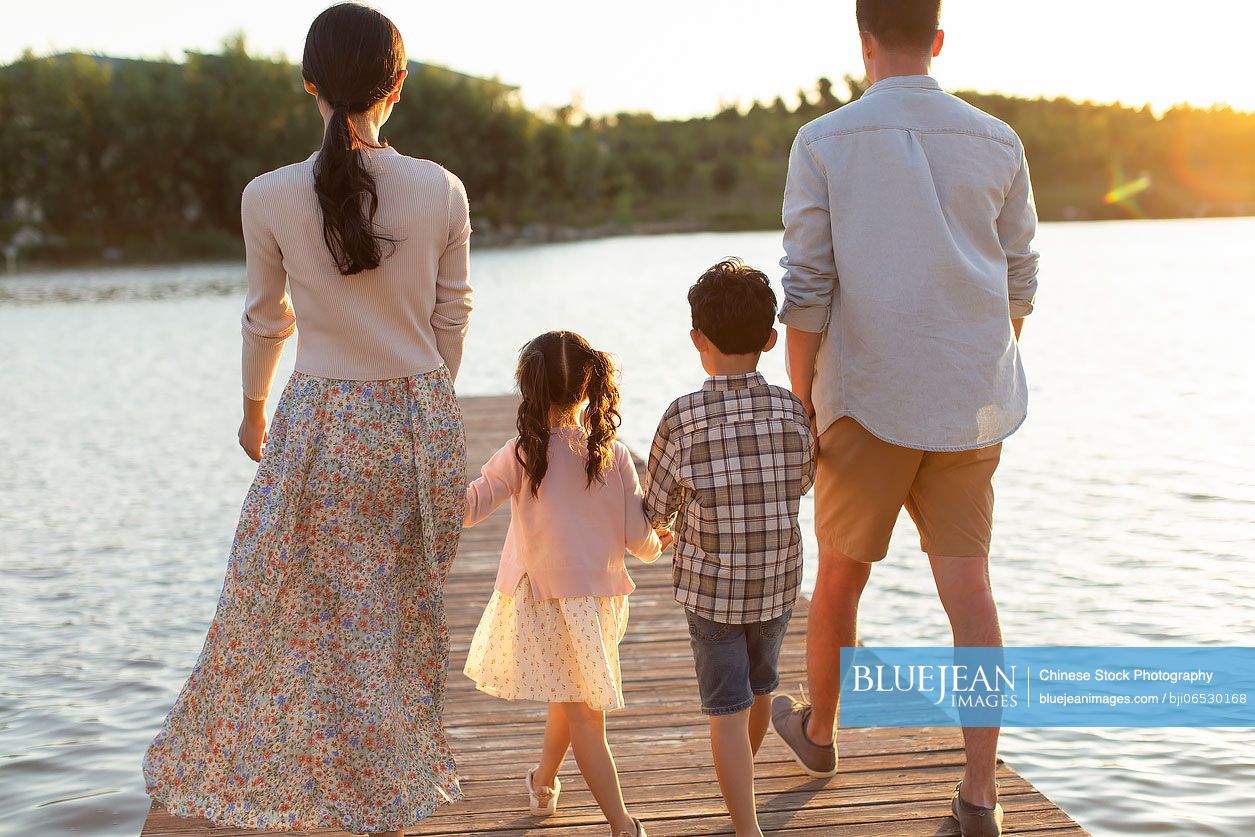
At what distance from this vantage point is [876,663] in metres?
3.39

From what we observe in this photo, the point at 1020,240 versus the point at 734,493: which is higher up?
the point at 1020,240

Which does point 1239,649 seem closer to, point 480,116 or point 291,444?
point 291,444

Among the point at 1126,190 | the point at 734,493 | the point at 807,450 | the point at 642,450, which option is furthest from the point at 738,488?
the point at 1126,190

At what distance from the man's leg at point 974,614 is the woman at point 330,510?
93 centimetres

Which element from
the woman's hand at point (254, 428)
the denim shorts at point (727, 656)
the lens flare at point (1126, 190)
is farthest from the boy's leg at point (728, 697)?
the lens flare at point (1126, 190)

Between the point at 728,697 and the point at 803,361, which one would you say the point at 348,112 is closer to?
the point at 803,361

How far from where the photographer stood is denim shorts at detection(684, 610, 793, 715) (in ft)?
6.99

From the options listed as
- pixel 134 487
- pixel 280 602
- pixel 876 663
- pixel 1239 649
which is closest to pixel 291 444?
pixel 280 602

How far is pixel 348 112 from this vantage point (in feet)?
6.49

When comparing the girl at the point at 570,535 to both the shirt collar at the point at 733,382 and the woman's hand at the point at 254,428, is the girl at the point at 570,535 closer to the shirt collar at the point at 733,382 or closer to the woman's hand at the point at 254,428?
the shirt collar at the point at 733,382

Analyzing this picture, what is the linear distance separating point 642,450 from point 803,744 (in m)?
6.31

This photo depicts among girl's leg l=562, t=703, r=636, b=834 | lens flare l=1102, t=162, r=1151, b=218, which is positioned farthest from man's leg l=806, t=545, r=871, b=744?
lens flare l=1102, t=162, r=1151, b=218

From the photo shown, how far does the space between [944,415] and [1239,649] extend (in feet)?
10.8

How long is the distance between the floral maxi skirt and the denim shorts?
52cm
